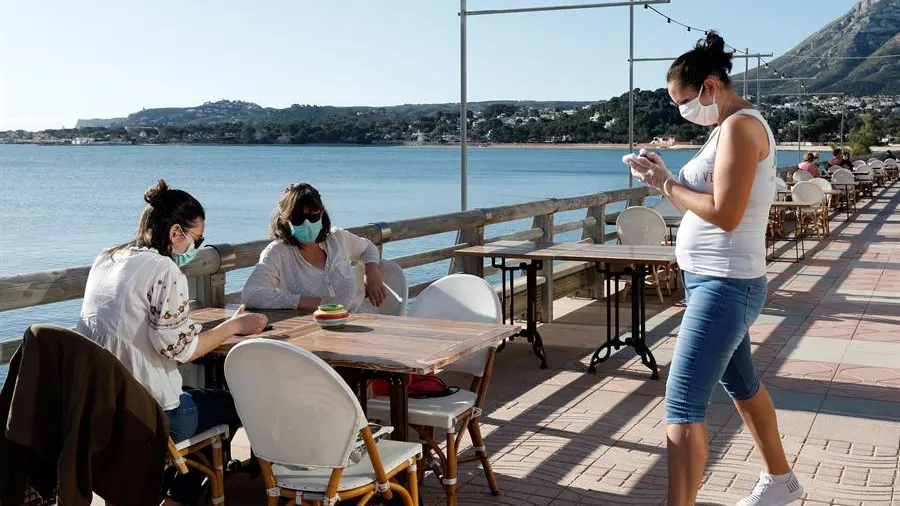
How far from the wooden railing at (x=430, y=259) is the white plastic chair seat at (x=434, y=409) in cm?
108

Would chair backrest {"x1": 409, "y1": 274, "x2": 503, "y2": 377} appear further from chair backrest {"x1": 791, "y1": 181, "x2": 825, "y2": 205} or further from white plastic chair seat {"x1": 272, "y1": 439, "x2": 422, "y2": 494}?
chair backrest {"x1": 791, "y1": 181, "x2": 825, "y2": 205}

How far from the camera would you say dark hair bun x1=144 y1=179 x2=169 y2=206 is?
350 centimetres

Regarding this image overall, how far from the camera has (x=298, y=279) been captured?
4758 mm

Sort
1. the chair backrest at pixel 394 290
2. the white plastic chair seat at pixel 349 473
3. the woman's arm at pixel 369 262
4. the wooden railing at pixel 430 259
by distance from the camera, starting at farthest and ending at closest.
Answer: the chair backrest at pixel 394 290 < the woman's arm at pixel 369 262 < the wooden railing at pixel 430 259 < the white plastic chair seat at pixel 349 473

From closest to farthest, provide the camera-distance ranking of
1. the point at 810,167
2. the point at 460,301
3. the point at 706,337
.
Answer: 1. the point at 706,337
2. the point at 460,301
3. the point at 810,167

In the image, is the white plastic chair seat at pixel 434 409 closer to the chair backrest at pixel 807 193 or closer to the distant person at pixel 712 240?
the distant person at pixel 712 240

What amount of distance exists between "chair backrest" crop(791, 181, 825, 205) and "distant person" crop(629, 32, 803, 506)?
1069 centimetres

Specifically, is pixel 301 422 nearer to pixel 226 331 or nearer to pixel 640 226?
A: pixel 226 331

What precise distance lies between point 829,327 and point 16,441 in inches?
254

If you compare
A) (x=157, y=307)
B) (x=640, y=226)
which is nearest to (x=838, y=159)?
(x=640, y=226)

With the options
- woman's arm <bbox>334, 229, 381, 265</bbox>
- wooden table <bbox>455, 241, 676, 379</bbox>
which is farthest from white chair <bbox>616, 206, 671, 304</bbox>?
woman's arm <bbox>334, 229, 381, 265</bbox>

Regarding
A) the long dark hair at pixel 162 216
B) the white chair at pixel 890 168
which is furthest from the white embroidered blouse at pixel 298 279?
the white chair at pixel 890 168

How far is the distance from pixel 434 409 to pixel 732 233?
1273 millimetres

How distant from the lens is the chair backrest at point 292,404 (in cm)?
305
